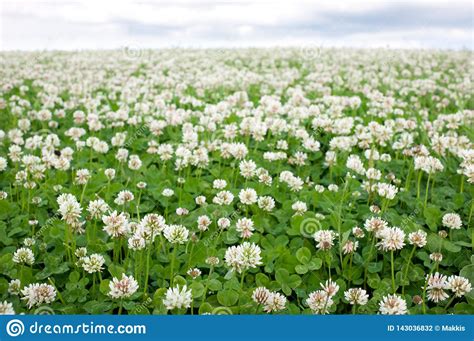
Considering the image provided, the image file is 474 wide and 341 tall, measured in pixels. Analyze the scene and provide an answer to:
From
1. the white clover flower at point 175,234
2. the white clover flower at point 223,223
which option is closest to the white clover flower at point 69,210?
the white clover flower at point 175,234

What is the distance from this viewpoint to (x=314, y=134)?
4836 mm

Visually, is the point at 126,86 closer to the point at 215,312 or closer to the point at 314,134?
the point at 314,134

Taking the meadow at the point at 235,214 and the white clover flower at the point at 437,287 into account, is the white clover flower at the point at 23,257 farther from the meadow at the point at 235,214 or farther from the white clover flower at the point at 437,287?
the white clover flower at the point at 437,287

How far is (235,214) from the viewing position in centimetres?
347

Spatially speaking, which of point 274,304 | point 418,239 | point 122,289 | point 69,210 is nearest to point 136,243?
point 122,289

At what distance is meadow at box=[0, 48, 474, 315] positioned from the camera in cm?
263

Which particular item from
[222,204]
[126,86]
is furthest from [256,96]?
[222,204]

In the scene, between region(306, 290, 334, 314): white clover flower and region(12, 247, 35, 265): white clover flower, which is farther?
region(12, 247, 35, 265): white clover flower

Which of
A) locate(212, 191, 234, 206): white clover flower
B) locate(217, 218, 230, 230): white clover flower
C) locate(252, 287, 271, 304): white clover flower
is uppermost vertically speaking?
locate(212, 191, 234, 206): white clover flower

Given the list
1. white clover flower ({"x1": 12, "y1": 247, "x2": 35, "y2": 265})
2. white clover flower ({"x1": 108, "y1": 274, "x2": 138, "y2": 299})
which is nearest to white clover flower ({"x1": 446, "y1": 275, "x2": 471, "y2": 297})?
white clover flower ({"x1": 108, "y1": 274, "x2": 138, "y2": 299})

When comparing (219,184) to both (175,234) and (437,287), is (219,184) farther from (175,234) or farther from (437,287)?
(437,287)

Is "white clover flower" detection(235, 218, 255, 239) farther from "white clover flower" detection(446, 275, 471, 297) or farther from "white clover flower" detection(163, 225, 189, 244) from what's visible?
"white clover flower" detection(446, 275, 471, 297)

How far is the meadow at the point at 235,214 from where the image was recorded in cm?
263

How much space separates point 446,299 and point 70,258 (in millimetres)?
2135
